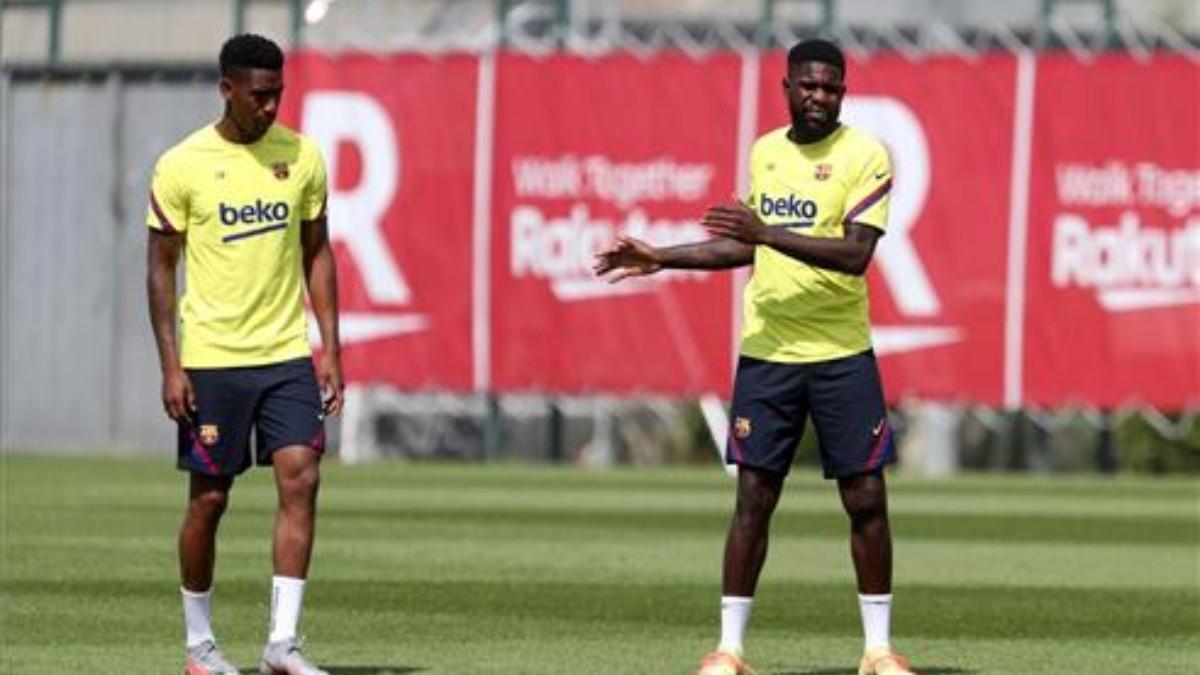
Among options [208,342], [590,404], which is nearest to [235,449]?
[208,342]

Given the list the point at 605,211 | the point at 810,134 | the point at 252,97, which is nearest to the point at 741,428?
the point at 810,134

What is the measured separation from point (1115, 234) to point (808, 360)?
19.7 meters

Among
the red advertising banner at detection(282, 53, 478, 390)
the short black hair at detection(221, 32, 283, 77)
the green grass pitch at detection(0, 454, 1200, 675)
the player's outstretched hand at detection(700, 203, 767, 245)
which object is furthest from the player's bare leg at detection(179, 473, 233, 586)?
the red advertising banner at detection(282, 53, 478, 390)

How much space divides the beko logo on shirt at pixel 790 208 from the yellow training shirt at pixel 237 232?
1683 millimetres

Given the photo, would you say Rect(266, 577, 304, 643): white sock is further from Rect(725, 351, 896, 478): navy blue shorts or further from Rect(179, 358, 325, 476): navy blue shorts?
Rect(725, 351, 896, 478): navy blue shorts

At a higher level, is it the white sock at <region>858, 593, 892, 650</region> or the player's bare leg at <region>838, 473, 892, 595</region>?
the player's bare leg at <region>838, 473, 892, 595</region>

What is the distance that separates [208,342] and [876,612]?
2701 millimetres

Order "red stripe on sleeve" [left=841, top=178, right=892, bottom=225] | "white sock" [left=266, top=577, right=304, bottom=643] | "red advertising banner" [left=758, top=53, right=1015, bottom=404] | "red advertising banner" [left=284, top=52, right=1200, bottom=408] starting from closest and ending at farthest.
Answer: "white sock" [left=266, top=577, right=304, bottom=643] → "red stripe on sleeve" [left=841, top=178, right=892, bottom=225] → "red advertising banner" [left=284, top=52, right=1200, bottom=408] → "red advertising banner" [left=758, top=53, right=1015, bottom=404]

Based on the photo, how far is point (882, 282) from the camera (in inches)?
1319

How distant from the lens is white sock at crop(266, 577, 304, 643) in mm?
13531

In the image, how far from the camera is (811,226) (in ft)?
45.6

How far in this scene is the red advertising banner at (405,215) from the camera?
35.3 meters

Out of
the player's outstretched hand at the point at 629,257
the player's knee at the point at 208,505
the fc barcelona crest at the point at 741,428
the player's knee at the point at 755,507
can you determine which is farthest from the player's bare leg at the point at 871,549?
the player's knee at the point at 208,505

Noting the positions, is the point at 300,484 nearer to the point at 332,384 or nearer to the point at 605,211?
the point at 332,384
